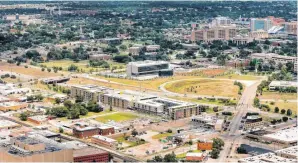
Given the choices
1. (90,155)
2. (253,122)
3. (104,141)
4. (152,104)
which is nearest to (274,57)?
(152,104)

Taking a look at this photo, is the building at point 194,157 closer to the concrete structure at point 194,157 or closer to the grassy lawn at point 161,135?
the concrete structure at point 194,157

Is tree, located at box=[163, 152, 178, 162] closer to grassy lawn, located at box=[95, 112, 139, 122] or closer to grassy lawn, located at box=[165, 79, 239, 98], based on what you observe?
grassy lawn, located at box=[95, 112, 139, 122]

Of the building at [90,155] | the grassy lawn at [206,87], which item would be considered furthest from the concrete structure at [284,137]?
the grassy lawn at [206,87]

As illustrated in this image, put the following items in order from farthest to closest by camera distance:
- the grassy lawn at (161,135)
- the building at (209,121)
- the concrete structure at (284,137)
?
1. the building at (209,121)
2. the grassy lawn at (161,135)
3. the concrete structure at (284,137)

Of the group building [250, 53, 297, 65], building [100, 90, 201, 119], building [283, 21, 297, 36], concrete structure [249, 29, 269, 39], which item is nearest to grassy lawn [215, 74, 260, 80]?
building [250, 53, 297, 65]

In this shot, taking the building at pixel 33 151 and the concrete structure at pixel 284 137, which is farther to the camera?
the concrete structure at pixel 284 137
